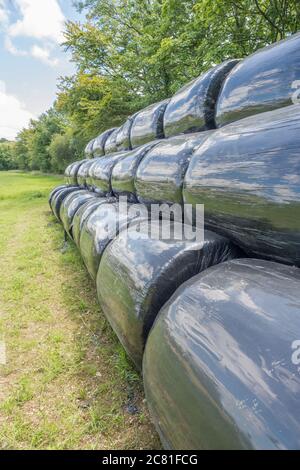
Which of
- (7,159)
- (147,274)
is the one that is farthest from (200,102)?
(7,159)

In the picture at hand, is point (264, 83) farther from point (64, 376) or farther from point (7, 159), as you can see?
point (7, 159)

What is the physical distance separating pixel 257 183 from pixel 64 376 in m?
A: 1.27

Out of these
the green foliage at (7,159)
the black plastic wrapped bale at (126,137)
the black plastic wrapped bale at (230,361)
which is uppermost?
the green foliage at (7,159)

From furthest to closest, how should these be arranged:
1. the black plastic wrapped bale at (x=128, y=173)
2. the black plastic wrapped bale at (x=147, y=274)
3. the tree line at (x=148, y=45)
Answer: the tree line at (x=148, y=45), the black plastic wrapped bale at (x=128, y=173), the black plastic wrapped bale at (x=147, y=274)

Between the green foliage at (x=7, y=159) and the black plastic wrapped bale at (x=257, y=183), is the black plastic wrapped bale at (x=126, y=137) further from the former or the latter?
the green foliage at (x=7, y=159)

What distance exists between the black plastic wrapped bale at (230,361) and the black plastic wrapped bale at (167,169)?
0.76 meters

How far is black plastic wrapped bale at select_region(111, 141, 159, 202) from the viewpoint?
85.9 inches

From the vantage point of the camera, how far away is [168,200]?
5.42 ft

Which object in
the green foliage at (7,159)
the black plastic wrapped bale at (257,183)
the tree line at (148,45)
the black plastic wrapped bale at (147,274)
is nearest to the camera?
the black plastic wrapped bale at (257,183)

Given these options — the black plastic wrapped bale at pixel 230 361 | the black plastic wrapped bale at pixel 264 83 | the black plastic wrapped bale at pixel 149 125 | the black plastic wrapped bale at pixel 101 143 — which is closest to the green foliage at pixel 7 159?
the black plastic wrapped bale at pixel 101 143

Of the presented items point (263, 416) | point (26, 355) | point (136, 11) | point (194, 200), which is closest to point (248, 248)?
point (194, 200)

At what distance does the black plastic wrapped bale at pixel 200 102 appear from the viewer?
1.69 metres

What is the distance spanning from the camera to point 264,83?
1247 millimetres

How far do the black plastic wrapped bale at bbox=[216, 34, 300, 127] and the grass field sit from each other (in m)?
1.40
